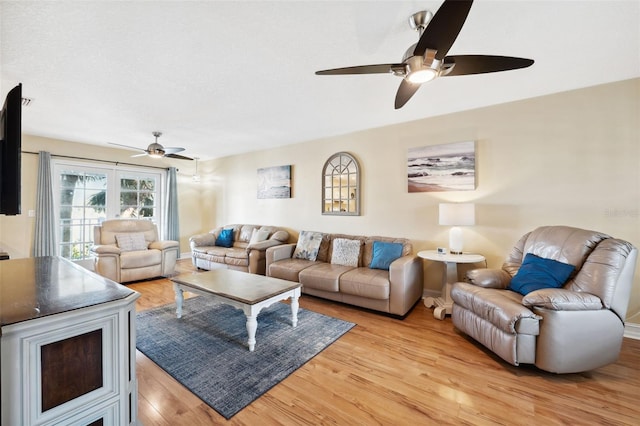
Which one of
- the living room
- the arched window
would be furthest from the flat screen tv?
the arched window

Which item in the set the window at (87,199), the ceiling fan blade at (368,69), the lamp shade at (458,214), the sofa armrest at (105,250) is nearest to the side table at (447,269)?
the lamp shade at (458,214)

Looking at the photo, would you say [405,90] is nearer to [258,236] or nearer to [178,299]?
[178,299]

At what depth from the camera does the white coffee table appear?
224 cm

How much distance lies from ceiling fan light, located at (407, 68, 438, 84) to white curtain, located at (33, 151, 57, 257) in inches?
226

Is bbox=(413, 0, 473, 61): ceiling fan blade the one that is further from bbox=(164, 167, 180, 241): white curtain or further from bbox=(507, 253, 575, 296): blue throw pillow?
bbox=(164, 167, 180, 241): white curtain

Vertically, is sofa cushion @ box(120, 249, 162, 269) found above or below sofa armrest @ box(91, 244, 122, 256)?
below

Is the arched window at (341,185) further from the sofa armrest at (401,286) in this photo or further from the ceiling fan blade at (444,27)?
the ceiling fan blade at (444,27)

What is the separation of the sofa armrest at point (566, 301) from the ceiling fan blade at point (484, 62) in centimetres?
158

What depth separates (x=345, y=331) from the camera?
8.64 feet

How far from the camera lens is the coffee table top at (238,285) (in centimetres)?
236

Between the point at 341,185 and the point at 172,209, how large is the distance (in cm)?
403

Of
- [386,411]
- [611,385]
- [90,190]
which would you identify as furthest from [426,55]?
[90,190]

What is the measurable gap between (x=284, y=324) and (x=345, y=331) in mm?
641

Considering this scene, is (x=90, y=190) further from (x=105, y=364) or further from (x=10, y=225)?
(x=105, y=364)
